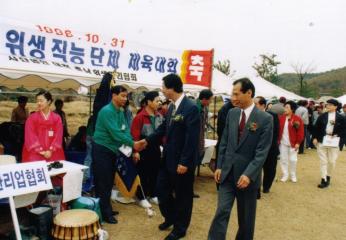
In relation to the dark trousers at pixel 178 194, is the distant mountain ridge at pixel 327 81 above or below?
above

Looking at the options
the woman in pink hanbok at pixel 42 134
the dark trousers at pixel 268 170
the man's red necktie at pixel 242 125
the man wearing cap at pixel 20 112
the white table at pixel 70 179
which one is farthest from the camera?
the man wearing cap at pixel 20 112

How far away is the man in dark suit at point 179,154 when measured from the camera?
387 cm

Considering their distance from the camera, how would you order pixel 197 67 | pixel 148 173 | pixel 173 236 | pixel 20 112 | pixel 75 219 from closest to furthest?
pixel 75 219 → pixel 173 236 → pixel 148 173 → pixel 197 67 → pixel 20 112

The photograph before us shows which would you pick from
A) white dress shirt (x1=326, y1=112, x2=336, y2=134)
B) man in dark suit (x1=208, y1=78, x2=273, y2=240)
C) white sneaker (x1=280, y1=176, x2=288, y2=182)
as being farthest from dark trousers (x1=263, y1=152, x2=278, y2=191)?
man in dark suit (x1=208, y1=78, x2=273, y2=240)

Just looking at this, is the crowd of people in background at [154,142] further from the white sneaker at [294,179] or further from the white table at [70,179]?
the white sneaker at [294,179]

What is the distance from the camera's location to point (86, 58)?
592cm

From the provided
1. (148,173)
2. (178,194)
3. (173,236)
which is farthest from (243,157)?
(148,173)

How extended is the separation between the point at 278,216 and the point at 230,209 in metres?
2.26

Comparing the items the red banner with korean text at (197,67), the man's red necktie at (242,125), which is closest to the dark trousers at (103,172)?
the man's red necktie at (242,125)

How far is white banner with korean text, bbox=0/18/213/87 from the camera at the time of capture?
5020 mm

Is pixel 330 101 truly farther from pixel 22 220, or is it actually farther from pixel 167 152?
pixel 22 220

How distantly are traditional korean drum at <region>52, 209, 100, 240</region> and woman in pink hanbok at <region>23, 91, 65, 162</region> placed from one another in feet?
4.22

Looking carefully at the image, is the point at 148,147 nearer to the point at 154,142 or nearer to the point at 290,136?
the point at 154,142

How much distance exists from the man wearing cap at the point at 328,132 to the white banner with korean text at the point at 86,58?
2432 mm
